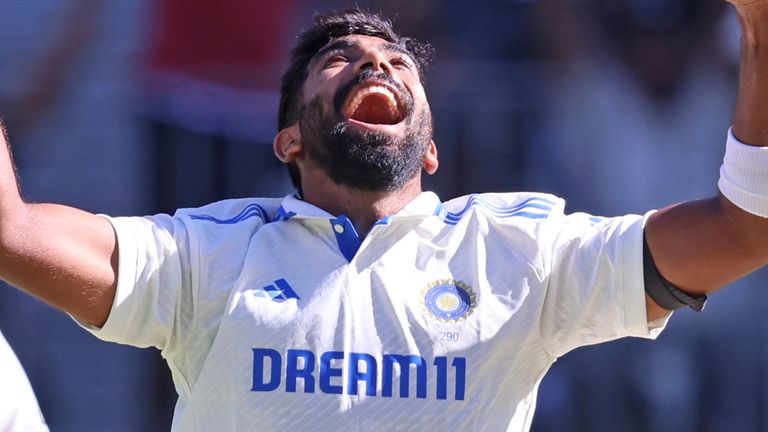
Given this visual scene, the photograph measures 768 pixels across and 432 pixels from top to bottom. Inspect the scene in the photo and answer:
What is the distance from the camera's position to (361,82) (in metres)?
2.59

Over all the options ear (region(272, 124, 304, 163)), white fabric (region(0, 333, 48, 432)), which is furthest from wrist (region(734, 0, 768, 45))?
white fabric (region(0, 333, 48, 432))

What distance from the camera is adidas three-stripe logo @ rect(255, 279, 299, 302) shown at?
236cm

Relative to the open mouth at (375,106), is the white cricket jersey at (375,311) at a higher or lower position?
lower

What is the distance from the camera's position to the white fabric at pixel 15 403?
2.09 m

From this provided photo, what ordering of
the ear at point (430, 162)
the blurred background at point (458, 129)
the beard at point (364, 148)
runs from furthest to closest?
the blurred background at point (458, 129) → the ear at point (430, 162) → the beard at point (364, 148)

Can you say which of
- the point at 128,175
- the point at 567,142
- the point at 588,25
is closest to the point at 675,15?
the point at 588,25

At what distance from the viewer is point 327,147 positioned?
2.58 meters

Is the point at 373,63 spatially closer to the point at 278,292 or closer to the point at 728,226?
the point at 278,292

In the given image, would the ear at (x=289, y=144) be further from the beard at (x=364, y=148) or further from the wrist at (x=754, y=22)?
the wrist at (x=754, y=22)

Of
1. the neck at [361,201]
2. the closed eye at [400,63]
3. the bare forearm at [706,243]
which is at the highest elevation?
the closed eye at [400,63]

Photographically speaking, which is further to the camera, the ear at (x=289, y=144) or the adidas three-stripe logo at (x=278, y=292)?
the ear at (x=289, y=144)

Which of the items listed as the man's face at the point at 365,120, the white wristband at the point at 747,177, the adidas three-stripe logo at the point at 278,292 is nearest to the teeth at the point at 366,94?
the man's face at the point at 365,120

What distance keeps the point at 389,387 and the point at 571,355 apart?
1.24 m

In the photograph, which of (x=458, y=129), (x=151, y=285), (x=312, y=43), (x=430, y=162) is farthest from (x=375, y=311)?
(x=458, y=129)
